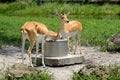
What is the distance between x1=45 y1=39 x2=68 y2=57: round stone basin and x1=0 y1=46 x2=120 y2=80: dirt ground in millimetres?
318

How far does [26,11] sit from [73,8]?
2.95m

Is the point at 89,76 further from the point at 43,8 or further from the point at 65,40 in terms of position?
the point at 43,8

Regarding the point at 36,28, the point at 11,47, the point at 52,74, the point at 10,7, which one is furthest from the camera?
the point at 10,7

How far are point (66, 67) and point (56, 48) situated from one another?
436 mm

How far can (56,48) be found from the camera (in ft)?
28.6

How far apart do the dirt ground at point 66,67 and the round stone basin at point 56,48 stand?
1.04ft

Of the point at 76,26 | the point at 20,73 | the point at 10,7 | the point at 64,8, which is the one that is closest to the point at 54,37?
the point at 76,26

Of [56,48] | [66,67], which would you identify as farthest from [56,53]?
[66,67]

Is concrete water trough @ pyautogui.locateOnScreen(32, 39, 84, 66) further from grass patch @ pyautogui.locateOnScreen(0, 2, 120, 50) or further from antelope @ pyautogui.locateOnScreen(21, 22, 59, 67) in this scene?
grass patch @ pyautogui.locateOnScreen(0, 2, 120, 50)

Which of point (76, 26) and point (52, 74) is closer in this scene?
point (52, 74)

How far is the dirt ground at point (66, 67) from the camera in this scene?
8.06 m

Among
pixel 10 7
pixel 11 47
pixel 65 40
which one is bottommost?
pixel 10 7

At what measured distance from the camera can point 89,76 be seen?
7098mm

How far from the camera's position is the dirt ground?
8.06 meters
